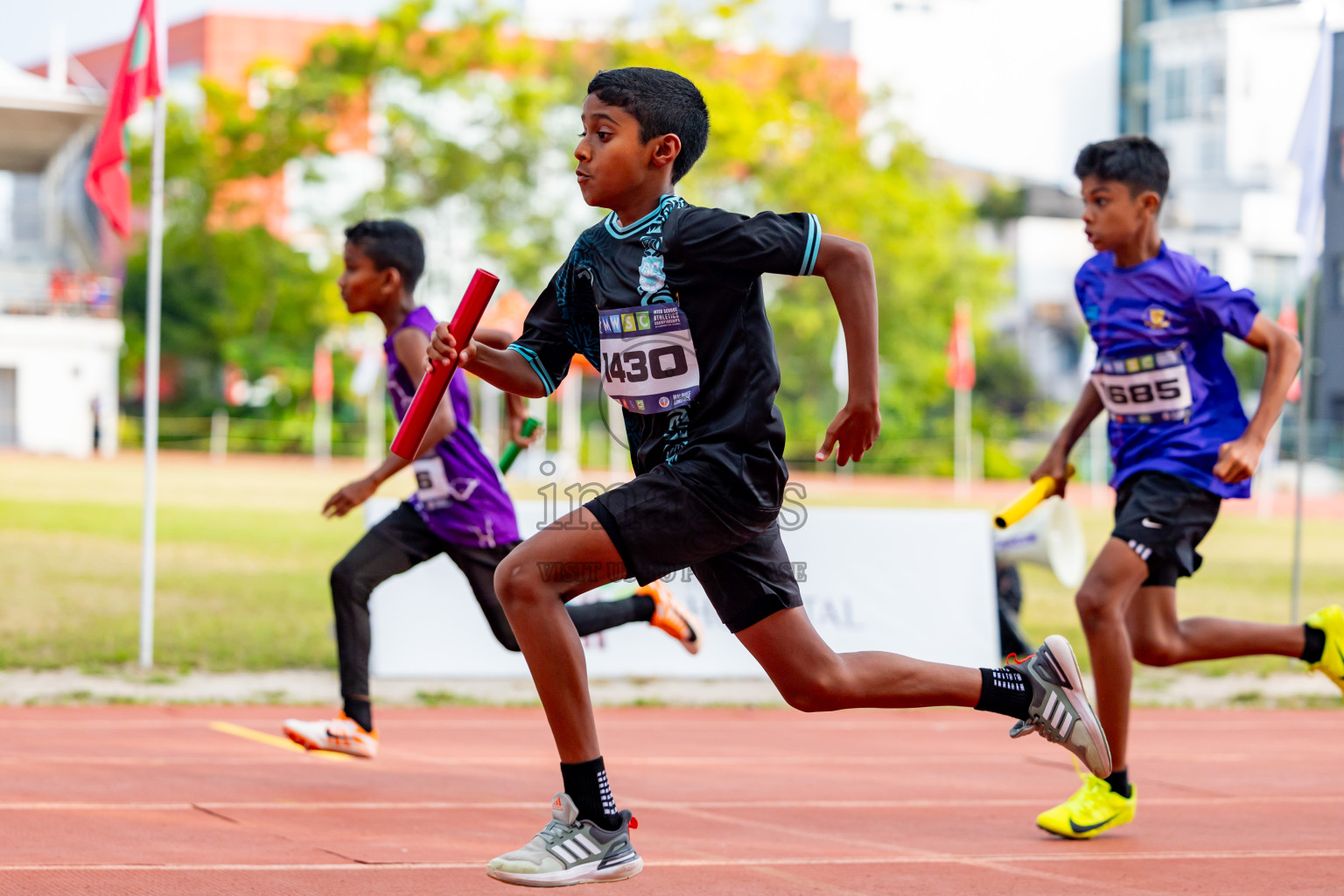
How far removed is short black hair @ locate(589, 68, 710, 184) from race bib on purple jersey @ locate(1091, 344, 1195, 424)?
203 centimetres

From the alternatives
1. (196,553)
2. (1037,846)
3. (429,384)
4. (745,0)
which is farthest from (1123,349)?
(745,0)

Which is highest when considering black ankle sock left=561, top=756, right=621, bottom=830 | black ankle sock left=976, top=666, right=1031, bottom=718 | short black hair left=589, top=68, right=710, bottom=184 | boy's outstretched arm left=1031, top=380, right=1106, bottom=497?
short black hair left=589, top=68, right=710, bottom=184

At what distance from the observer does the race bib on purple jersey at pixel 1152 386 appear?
5.08m

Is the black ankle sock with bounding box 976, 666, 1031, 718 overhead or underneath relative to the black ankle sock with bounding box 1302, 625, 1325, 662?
overhead

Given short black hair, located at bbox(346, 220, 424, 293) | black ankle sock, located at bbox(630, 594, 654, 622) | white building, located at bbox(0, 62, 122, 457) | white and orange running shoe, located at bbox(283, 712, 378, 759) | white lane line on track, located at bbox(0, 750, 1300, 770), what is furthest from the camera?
white building, located at bbox(0, 62, 122, 457)

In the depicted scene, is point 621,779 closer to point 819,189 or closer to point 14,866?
point 14,866

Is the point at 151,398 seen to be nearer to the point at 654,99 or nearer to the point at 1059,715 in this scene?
the point at 654,99

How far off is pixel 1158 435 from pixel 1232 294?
21.0 inches

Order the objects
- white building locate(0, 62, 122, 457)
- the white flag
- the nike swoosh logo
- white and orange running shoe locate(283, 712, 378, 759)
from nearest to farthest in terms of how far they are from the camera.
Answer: the nike swoosh logo
white and orange running shoe locate(283, 712, 378, 759)
the white flag
white building locate(0, 62, 122, 457)

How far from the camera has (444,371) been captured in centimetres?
366

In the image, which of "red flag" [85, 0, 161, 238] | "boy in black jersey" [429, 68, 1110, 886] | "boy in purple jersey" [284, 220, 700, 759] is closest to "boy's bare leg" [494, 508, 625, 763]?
"boy in black jersey" [429, 68, 1110, 886]

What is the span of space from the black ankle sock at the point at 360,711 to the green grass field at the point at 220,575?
11.0ft

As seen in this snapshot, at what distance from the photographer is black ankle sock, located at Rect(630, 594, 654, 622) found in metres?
6.31

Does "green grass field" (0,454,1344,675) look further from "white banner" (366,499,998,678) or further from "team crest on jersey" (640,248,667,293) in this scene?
"team crest on jersey" (640,248,667,293)
